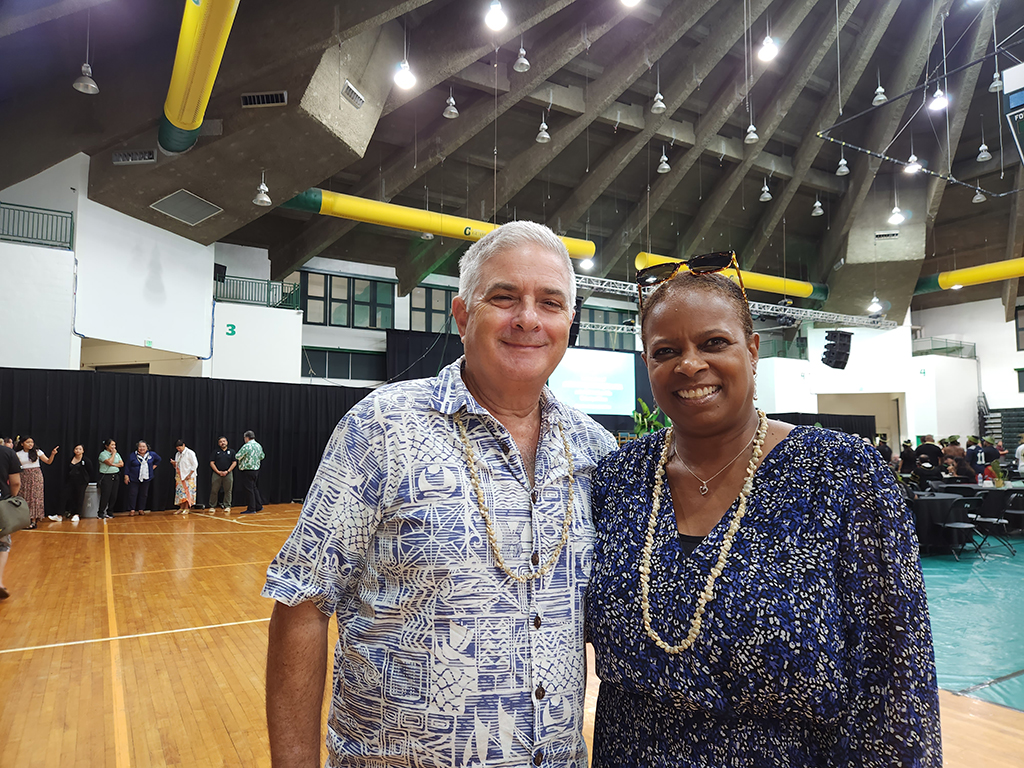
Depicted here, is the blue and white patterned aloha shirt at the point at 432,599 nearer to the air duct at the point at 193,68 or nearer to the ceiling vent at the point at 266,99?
the air duct at the point at 193,68

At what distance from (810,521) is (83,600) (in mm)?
6066

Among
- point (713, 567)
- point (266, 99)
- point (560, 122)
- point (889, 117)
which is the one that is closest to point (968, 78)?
point (889, 117)

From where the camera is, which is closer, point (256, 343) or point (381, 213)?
point (381, 213)

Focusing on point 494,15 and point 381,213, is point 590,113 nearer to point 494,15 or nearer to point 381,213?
point 381,213

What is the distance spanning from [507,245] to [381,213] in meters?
11.0

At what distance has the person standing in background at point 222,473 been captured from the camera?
36.8ft

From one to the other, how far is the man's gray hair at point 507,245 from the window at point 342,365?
1436 centimetres

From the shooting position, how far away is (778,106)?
12359mm

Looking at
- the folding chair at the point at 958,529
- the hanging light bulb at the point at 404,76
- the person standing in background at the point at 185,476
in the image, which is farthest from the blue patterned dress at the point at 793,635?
the person standing in background at the point at 185,476

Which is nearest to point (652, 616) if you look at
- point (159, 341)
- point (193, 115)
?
point (193, 115)

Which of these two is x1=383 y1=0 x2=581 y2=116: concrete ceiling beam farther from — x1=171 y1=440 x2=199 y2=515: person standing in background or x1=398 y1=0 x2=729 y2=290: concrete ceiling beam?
x1=171 y1=440 x2=199 y2=515: person standing in background

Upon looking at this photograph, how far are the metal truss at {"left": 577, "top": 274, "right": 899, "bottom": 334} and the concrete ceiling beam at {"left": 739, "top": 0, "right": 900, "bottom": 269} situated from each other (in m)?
1.64

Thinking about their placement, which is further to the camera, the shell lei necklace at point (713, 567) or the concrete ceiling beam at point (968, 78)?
the concrete ceiling beam at point (968, 78)

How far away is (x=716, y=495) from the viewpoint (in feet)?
3.69
